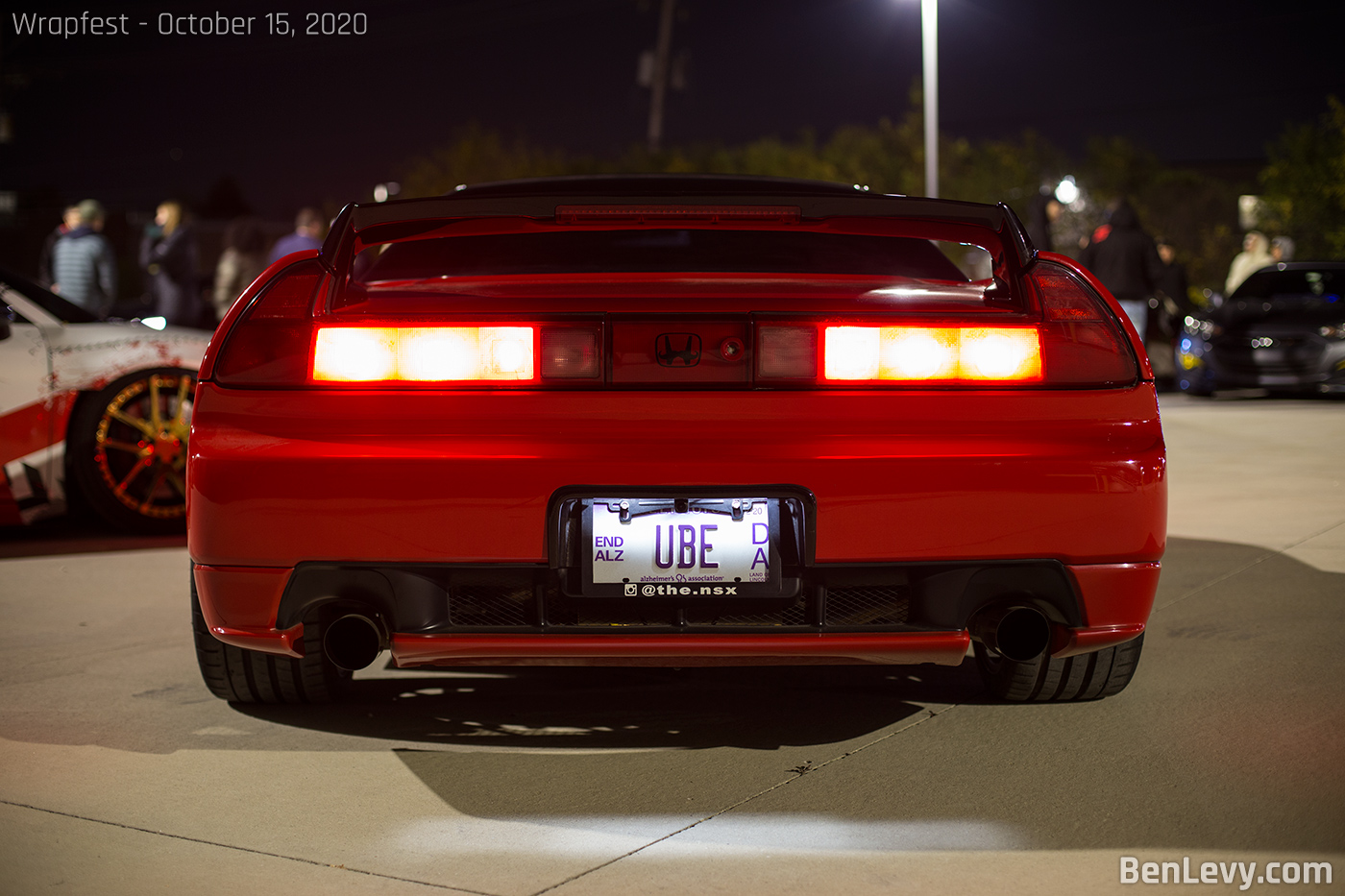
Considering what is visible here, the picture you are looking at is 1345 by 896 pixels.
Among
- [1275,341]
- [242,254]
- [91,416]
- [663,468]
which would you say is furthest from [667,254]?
A: [1275,341]

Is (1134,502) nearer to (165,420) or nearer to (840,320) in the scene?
(840,320)

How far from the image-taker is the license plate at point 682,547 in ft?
9.20

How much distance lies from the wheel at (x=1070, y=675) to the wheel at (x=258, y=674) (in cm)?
162

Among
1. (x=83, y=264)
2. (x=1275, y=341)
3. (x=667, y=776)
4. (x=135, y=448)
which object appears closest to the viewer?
(x=667, y=776)

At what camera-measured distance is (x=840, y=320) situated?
291 cm

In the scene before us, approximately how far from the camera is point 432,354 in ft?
9.51

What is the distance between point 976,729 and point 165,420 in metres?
4.15

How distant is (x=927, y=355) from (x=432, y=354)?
99 cm

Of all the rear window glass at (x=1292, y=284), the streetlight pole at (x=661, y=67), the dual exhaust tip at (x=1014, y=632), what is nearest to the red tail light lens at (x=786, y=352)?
the dual exhaust tip at (x=1014, y=632)

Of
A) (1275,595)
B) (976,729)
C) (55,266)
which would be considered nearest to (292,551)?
(976,729)

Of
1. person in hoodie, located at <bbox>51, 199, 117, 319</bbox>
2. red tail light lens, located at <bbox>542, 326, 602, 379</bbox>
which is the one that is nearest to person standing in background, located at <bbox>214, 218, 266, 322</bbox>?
person in hoodie, located at <bbox>51, 199, 117, 319</bbox>

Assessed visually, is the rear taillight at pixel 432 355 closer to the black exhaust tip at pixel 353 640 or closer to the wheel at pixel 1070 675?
the black exhaust tip at pixel 353 640

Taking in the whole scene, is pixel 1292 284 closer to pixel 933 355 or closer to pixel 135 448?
pixel 135 448

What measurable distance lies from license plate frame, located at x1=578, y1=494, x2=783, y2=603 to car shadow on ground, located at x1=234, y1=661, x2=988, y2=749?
603mm
